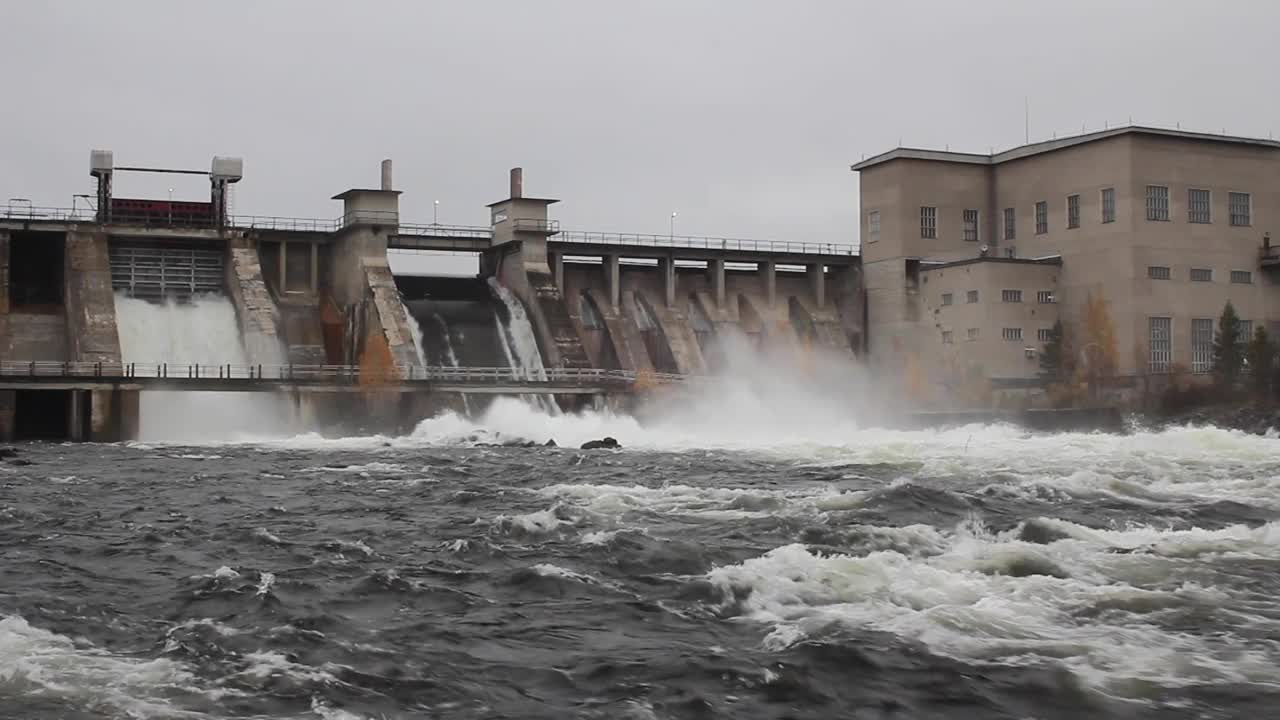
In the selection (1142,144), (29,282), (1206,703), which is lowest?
(1206,703)

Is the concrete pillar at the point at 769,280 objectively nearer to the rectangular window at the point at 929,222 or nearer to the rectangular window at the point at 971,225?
the rectangular window at the point at 929,222

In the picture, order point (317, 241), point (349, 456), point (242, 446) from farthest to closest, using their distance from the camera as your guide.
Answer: point (317, 241) < point (242, 446) < point (349, 456)

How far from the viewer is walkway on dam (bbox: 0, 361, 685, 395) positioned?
5134 centimetres

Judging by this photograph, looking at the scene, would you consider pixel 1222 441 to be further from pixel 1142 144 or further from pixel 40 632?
pixel 40 632

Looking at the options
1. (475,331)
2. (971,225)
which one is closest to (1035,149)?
(971,225)

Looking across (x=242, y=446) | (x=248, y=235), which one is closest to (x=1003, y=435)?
(x=242, y=446)

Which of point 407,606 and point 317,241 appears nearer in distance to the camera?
point 407,606

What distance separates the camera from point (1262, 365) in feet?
201

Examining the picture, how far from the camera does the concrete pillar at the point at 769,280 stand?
76438 mm

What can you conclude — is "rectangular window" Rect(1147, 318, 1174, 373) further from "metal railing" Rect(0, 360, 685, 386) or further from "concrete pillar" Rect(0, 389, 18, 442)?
"concrete pillar" Rect(0, 389, 18, 442)

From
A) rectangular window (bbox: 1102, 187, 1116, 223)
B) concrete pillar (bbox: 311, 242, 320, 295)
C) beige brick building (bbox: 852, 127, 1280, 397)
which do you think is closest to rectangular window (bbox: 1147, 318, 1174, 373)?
beige brick building (bbox: 852, 127, 1280, 397)

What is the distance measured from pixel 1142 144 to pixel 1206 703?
58.3 meters

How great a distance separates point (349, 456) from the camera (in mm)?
42688

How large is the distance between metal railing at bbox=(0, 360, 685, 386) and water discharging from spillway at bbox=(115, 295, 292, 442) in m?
0.44
